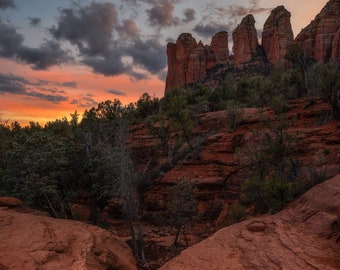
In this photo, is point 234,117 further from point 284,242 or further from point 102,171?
point 284,242

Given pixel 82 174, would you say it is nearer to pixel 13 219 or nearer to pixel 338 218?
pixel 13 219

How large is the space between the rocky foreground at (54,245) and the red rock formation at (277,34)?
333ft

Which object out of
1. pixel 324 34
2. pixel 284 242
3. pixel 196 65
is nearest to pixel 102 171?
pixel 284 242

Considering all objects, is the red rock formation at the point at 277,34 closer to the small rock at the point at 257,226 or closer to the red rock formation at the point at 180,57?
the red rock formation at the point at 180,57

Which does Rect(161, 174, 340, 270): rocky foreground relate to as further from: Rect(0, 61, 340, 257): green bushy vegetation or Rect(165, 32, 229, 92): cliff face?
Rect(165, 32, 229, 92): cliff face

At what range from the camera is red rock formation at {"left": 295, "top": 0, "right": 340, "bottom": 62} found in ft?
298

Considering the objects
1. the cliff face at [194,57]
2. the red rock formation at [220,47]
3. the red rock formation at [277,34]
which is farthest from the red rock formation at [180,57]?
Answer: the red rock formation at [277,34]

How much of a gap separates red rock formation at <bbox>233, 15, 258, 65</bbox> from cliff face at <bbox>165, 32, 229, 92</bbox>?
5.56 meters

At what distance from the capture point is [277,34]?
104 m

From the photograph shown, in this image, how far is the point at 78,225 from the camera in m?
12.5

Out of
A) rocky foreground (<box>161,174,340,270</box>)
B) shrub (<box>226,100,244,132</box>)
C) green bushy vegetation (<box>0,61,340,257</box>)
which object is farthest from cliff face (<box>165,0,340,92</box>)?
rocky foreground (<box>161,174,340,270</box>)

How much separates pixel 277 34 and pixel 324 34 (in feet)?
55.4

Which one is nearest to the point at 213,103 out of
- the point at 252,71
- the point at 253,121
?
the point at 253,121

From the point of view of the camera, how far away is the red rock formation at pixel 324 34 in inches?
3580
